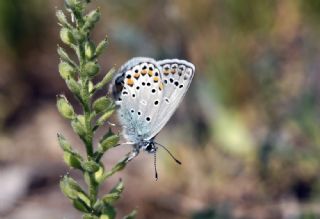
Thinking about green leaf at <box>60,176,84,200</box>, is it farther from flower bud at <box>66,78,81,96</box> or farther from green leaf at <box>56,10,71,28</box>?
green leaf at <box>56,10,71,28</box>

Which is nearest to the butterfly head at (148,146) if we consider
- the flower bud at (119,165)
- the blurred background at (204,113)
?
the flower bud at (119,165)

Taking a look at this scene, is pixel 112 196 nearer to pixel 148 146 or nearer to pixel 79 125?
pixel 79 125

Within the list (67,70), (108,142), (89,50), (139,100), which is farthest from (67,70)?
(139,100)

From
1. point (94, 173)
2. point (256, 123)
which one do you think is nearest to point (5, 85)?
point (256, 123)

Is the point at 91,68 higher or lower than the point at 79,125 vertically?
higher

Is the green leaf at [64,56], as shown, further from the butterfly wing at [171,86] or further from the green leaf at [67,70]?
the butterfly wing at [171,86]

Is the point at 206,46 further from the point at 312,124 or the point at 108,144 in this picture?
the point at 108,144

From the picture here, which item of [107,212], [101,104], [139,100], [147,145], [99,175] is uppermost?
[139,100]
